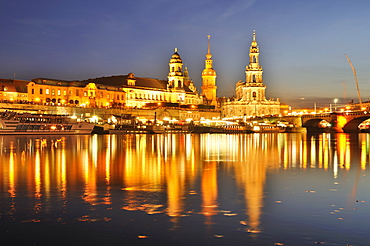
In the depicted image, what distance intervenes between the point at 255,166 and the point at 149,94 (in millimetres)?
142874

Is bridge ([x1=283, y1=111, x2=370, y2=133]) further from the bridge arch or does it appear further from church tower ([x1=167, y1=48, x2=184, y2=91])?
church tower ([x1=167, y1=48, x2=184, y2=91])

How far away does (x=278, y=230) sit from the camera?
11547 mm

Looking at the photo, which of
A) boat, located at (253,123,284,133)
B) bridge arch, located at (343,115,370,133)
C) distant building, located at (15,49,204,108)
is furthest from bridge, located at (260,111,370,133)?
distant building, located at (15,49,204,108)

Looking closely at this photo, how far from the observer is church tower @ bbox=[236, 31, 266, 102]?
170375 millimetres

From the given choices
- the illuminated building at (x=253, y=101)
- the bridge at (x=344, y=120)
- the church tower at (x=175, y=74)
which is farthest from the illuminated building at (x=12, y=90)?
the bridge at (x=344, y=120)

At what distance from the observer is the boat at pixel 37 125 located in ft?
271

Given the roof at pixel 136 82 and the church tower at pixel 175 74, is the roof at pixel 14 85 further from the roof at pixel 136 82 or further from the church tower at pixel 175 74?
the church tower at pixel 175 74

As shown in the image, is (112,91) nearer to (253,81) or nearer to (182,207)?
(253,81)

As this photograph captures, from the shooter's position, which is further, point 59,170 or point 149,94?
point 149,94

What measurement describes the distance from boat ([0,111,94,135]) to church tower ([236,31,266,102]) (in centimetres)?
8551

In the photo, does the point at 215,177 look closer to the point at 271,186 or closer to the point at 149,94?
the point at 271,186

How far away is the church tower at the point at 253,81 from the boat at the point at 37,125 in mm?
85506

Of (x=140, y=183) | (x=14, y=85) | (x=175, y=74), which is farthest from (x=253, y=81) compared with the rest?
(x=140, y=183)

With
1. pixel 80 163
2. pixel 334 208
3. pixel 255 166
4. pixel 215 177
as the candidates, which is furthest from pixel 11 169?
pixel 334 208
